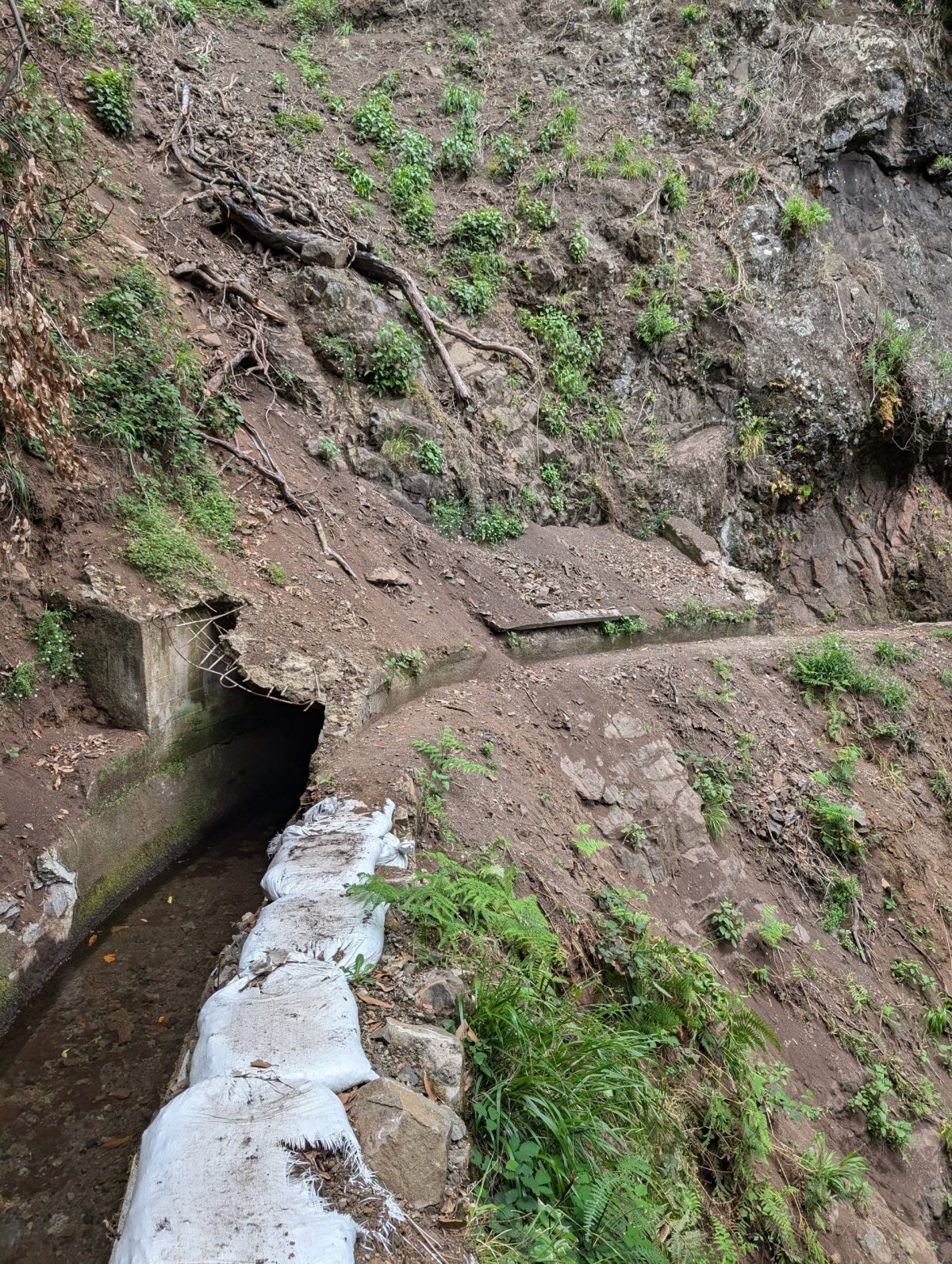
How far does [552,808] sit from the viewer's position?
5188mm

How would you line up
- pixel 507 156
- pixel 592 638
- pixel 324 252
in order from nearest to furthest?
pixel 324 252 → pixel 592 638 → pixel 507 156

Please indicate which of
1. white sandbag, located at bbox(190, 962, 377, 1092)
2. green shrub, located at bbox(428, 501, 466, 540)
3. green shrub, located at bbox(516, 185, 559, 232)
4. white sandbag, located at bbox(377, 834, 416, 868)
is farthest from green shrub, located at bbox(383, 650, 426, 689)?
green shrub, located at bbox(516, 185, 559, 232)

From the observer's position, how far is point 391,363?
7738 mm

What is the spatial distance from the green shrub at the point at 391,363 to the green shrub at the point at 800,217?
8.44 meters

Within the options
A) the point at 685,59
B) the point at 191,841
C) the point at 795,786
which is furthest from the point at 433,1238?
the point at 685,59

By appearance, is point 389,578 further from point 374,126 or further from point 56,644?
point 374,126

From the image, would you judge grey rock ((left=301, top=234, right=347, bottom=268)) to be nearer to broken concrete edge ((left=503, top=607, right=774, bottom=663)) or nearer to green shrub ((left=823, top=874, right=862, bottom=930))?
broken concrete edge ((left=503, top=607, right=774, bottom=663))

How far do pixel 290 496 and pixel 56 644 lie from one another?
8.20 feet

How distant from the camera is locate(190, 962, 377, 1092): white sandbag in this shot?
2.12 m

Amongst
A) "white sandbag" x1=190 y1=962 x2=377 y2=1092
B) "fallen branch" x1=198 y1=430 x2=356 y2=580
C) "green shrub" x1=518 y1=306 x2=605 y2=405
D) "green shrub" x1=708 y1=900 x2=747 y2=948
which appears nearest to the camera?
"white sandbag" x1=190 y1=962 x2=377 y2=1092

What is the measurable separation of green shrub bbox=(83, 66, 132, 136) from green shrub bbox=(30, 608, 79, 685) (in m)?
6.49

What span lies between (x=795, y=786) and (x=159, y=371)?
7076 millimetres

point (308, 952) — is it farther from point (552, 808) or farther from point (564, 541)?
point (564, 541)

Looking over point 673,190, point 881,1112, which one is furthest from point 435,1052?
point 673,190
